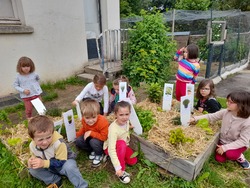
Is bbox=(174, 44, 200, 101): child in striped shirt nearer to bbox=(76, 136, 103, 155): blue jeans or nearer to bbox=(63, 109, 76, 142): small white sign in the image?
bbox=(76, 136, 103, 155): blue jeans

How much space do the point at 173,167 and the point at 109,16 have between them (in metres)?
5.52

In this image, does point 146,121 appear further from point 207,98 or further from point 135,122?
point 207,98

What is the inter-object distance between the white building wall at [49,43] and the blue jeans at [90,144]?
3227 mm

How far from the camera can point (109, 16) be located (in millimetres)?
6391

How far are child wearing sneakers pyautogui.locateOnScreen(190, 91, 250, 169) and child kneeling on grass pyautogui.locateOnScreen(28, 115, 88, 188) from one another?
180 cm

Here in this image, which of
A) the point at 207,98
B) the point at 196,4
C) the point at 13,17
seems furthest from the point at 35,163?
the point at 196,4

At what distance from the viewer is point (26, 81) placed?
3.28m

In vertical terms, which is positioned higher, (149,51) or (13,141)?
(149,51)

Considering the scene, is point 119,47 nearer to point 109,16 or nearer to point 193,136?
point 109,16

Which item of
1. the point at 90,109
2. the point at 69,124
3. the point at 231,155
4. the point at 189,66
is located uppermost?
the point at 189,66

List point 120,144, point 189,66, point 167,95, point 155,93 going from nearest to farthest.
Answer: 1. point 120,144
2. point 167,95
3. point 155,93
4. point 189,66

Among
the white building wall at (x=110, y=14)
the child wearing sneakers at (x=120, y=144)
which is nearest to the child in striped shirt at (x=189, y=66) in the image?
the child wearing sneakers at (x=120, y=144)

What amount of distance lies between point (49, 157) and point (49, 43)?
159 inches

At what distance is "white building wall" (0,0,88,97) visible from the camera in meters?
4.60
